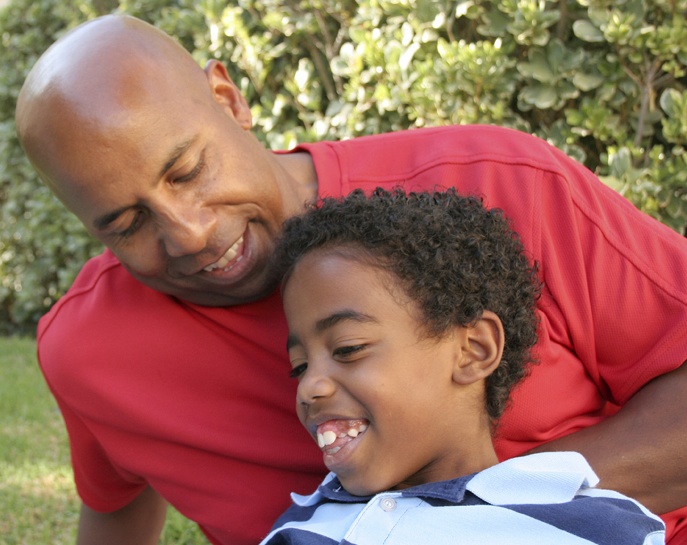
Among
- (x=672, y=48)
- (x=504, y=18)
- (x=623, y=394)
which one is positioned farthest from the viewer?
(x=504, y=18)

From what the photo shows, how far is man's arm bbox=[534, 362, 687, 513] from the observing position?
2086 mm

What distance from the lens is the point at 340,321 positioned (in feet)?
6.53

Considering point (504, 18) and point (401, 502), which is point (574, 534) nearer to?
point (401, 502)

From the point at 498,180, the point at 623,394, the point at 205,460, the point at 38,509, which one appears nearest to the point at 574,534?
the point at 623,394

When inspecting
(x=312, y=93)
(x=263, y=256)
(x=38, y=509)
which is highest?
(x=263, y=256)

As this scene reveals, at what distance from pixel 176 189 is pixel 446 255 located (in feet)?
2.16

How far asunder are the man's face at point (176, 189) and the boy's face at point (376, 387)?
0.32m

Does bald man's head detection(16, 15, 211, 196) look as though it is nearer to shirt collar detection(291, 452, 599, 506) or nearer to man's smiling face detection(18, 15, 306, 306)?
man's smiling face detection(18, 15, 306, 306)

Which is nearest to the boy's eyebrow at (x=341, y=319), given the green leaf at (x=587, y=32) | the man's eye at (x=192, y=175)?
the man's eye at (x=192, y=175)

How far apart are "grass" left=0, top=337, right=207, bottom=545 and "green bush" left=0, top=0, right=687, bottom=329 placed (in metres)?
1.96

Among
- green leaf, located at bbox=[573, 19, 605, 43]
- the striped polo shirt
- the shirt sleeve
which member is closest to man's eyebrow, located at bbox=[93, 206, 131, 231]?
the striped polo shirt

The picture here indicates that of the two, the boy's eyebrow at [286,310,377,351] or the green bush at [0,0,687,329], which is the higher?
the boy's eyebrow at [286,310,377,351]

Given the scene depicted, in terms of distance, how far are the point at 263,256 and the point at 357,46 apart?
8.14 feet

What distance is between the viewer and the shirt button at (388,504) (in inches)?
75.6
